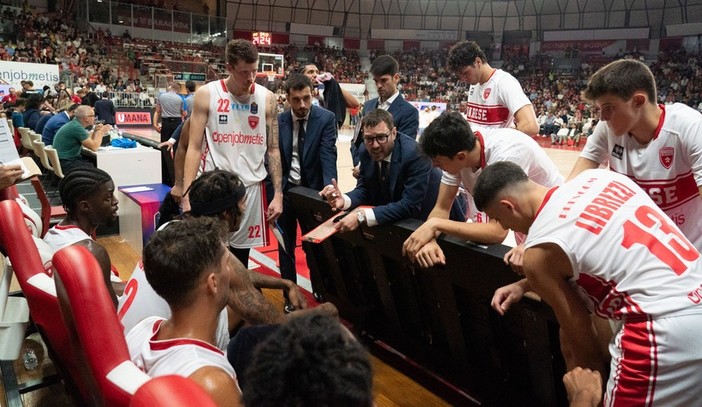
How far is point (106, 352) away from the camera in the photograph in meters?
1.21

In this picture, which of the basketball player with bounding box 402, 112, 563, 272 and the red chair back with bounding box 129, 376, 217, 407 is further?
the basketball player with bounding box 402, 112, 563, 272

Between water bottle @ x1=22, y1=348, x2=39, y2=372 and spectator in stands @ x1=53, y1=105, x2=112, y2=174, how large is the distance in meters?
3.70

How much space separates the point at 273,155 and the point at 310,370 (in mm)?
2978

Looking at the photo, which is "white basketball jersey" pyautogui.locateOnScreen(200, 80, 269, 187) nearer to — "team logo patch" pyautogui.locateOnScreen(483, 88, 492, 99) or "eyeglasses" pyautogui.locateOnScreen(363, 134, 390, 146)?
"eyeglasses" pyautogui.locateOnScreen(363, 134, 390, 146)

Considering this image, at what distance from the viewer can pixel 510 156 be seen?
259 centimetres

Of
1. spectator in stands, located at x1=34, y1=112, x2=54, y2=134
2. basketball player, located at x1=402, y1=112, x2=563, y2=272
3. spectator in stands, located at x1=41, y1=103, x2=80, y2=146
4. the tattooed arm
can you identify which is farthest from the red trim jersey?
spectator in stands, located at x1=34, y1=112, x2=54, y2=134

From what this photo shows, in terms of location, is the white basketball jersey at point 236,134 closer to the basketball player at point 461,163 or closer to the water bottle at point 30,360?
the basketball player at point 461,163

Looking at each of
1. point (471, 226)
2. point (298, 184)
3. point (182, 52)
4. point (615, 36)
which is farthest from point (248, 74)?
point (615, 36)

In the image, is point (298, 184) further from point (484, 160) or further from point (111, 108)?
point (111, 108)

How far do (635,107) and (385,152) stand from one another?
1.32 meters

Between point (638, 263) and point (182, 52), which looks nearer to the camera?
point (638, 263)

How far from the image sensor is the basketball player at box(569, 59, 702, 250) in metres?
2.23

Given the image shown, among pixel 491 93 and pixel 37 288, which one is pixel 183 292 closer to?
pixel 37 288

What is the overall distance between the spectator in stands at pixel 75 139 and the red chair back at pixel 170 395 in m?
6.40
